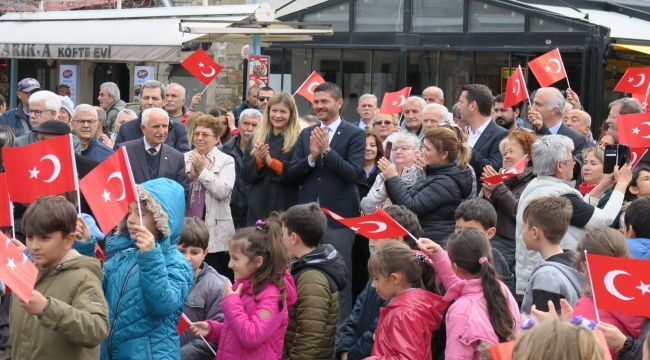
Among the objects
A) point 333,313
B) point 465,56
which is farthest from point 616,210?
point 465,56

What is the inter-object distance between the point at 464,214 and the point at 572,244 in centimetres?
79

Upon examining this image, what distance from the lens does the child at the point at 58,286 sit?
196 inches

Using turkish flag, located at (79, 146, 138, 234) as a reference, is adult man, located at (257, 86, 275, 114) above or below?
above

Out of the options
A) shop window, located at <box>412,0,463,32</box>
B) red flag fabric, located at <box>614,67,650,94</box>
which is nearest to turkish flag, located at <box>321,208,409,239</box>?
red flag fabric, located at <box>614,67,650,94</box>

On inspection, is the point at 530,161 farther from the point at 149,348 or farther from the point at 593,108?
the point at 593,108

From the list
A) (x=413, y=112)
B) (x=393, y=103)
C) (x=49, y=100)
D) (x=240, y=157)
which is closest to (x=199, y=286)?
(x=49, y=100)

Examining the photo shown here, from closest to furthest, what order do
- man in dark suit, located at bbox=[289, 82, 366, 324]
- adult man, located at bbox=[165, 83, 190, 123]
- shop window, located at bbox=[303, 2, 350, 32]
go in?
man in dark suit, located at bbox=[289, 82, 366, 324] < adult man, located at bbox=[165, 83, 190, 123] < shop window, located at bbox=[303, 2, 350, 32]

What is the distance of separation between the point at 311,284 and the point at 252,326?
2.31 feet

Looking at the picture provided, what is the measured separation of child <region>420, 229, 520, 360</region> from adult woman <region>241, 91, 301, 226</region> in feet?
11.7

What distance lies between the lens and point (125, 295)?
550 cm

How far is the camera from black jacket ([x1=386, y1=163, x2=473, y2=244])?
786 centimetres

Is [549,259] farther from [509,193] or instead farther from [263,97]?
[263,97]

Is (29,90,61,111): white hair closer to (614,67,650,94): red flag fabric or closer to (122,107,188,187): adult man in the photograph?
(122,107,188,187): adult man

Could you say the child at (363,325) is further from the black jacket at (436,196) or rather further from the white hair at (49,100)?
the white hair at (49,100)
